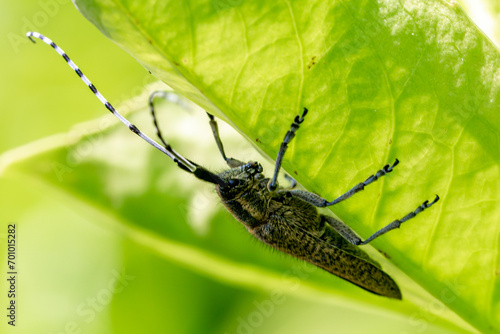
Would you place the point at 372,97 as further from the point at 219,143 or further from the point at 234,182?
the point at 234,182

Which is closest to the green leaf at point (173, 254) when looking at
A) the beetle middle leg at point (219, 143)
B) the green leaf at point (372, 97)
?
the beetle middle leg at point (219, 143)

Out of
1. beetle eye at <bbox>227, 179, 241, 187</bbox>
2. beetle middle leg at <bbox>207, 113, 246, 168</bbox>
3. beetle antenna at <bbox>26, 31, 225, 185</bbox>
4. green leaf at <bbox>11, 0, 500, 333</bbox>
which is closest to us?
green leaf at <bbox>11, 0, 500, 333</bbox>

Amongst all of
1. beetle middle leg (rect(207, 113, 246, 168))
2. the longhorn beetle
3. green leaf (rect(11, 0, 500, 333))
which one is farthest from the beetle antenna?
green leaf (rect(11, 0, 500, 333))

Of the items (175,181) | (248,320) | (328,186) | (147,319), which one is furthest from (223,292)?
(328,186)

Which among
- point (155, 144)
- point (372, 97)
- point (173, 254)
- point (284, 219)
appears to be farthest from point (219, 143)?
point (372, 97)

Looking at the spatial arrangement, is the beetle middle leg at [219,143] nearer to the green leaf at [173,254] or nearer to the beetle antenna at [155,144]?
the green leaf at [173,254]

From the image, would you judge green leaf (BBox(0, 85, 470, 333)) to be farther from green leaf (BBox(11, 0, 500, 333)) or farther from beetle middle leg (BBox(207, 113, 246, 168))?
green leaf (BBox(11, 0, 500, 333))
